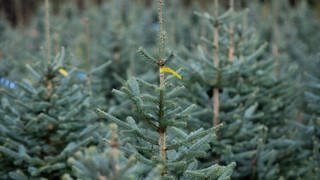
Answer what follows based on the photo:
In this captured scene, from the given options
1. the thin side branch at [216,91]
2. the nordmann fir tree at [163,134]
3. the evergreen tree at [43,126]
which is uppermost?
the thin side branch at [216,91]

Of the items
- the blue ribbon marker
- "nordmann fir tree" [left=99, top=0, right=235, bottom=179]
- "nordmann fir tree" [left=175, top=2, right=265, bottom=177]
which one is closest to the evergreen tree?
the blue ribbon marker

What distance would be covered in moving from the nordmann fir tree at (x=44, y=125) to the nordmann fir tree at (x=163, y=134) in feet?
4.18

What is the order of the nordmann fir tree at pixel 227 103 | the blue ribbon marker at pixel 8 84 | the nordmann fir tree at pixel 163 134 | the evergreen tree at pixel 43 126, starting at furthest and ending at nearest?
the blue ribbon marker at pixel 8 84
the nordmann fir tree at pixel 227 103
the evergreen tree at pixel 43 126
the nordmann fir tree at pixel 163 134

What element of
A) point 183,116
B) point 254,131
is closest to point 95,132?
point 254,131

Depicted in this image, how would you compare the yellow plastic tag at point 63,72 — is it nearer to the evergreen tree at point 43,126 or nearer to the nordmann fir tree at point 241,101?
the evergreen tree at point 43,126

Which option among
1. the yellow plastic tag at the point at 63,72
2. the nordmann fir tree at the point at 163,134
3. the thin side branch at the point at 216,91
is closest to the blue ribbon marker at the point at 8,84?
the yellow plastic tag at the point at 63,72

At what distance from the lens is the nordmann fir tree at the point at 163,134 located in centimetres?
317

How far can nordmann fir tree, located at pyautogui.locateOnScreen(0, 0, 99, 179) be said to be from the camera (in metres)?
4.48

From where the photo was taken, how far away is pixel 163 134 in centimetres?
332

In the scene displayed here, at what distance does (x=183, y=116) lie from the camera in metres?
3.29

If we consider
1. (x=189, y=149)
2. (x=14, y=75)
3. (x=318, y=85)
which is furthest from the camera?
(x=14, y=75)

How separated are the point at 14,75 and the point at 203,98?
103 inches

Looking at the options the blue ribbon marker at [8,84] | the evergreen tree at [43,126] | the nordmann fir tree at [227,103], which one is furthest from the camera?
the blue ribbon marker at [8,84]

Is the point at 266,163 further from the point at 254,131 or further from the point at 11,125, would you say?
the point at 11,125
